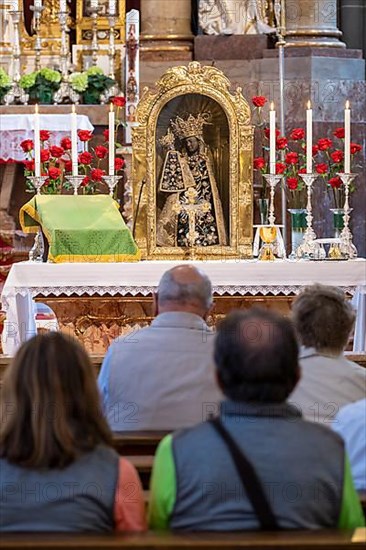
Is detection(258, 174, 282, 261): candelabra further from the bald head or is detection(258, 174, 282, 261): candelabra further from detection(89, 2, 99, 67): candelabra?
detection(89, 2, 99, 67): candelabra

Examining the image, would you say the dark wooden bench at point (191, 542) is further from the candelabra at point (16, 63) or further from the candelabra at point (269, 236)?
the candelabra at point (16, 63)

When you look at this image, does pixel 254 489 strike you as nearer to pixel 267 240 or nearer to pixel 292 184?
pixel 267 240

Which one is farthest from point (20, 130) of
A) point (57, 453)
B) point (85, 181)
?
point (57, 453)

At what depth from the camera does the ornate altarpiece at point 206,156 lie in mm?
8055

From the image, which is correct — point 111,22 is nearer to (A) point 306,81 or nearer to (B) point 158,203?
(A) point 306,81

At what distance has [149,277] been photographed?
24.3 ft

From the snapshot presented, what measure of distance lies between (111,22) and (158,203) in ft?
16.0

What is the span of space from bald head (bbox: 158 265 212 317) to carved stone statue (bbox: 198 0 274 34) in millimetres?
7349

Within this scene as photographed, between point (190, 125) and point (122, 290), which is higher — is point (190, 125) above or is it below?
above

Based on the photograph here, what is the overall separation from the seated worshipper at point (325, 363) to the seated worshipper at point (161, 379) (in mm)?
319

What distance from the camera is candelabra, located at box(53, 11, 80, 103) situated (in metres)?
12.2

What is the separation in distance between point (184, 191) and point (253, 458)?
5.01 metres

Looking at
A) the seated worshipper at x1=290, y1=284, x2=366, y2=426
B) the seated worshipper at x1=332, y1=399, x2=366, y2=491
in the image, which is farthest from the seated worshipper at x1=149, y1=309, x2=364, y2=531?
the seated worshipper at x1=290, y1=284, x2=366, y2=426

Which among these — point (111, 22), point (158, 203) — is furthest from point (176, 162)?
point (111, 22)
